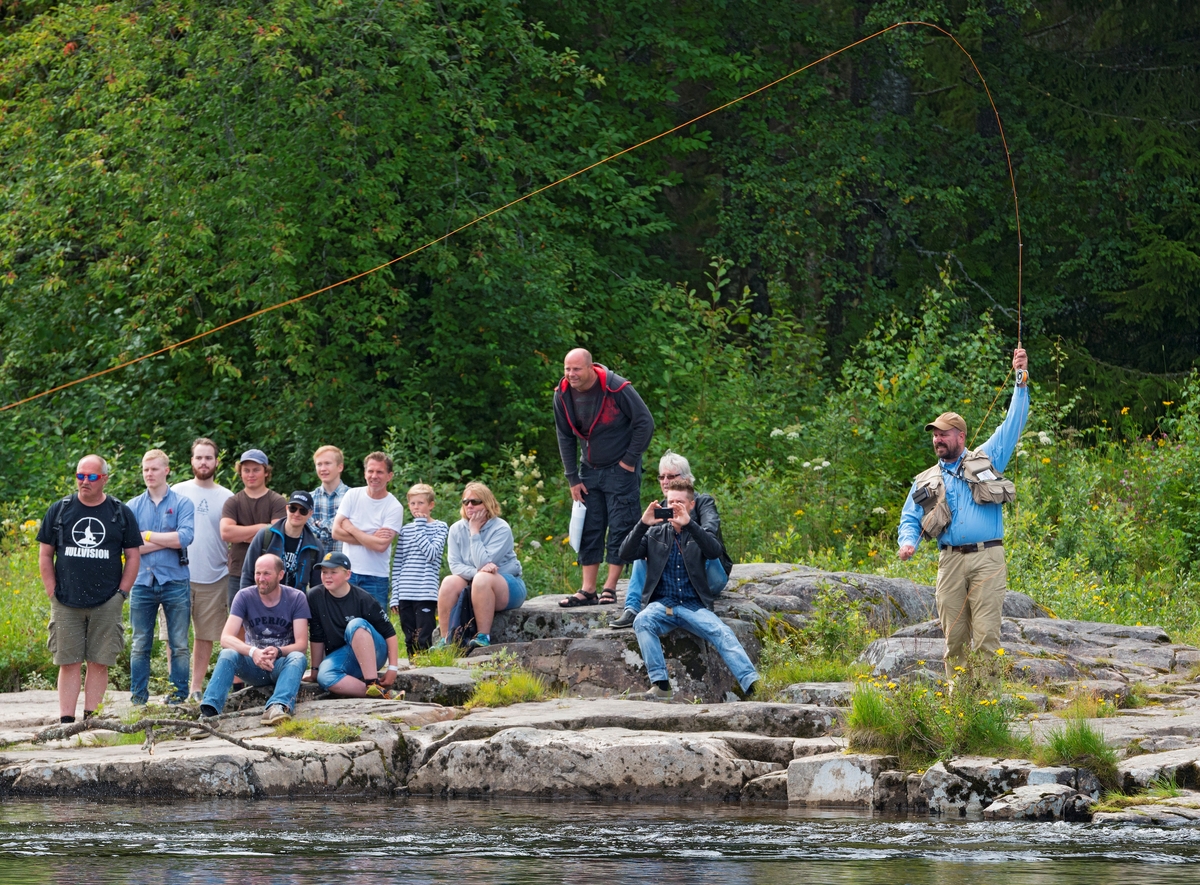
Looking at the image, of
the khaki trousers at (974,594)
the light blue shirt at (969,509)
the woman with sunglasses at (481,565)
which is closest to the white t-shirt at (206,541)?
the woman with sunglasses at (481,565)

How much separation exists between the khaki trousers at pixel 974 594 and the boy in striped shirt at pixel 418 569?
3773 mm

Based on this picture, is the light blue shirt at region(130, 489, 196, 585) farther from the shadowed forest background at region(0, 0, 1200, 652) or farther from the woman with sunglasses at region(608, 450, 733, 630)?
the shadowed forest background at region(0, 0, 1200, 652)

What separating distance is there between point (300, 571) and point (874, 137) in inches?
583

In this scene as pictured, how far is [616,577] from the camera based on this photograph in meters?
11.1

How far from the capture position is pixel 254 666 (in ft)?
32.2

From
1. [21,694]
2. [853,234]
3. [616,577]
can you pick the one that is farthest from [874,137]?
[21,694]

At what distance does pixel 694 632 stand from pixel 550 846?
3.02 metres

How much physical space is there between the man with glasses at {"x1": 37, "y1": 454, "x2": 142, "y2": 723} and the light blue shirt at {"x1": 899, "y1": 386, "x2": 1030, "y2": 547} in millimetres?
4709

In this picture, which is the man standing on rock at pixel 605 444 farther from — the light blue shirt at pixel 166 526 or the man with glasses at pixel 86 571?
the man with glasses at pixel 86 571

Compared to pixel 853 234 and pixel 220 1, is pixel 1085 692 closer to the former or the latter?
pixel 220 1

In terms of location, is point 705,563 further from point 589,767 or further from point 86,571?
point 86,571

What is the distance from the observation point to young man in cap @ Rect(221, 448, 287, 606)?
34.0 ft

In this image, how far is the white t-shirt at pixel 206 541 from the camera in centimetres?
1055

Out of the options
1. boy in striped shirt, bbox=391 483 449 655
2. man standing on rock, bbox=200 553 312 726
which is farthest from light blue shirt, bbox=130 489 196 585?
boy in striped shirt, bbox=391 483 449 655
